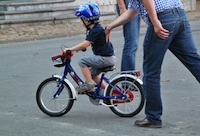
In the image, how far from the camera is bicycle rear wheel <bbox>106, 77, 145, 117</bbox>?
259 inches

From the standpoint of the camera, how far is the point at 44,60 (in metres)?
12.5

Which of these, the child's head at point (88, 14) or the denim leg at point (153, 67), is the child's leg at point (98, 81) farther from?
the denim leg at point (153, 67)

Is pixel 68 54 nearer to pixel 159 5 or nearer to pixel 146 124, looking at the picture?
pixel 146 124

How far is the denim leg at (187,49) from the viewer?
Answer: 19.2 ft

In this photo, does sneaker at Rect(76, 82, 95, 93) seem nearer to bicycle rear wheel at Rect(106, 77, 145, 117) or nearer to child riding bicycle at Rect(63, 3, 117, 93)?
child riding bicycle at Rect(63, 3, 117, 93)

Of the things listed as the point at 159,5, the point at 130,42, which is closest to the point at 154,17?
the point at 159,5

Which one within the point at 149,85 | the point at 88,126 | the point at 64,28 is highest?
the point at 64,28

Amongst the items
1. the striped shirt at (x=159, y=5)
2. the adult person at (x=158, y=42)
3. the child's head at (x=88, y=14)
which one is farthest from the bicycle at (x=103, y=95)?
the striped shirt at (x=159, y=5)

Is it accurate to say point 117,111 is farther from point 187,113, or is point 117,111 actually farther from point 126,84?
point 187,113

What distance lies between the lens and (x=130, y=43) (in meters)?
8.14

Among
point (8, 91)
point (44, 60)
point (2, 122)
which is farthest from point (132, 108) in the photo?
point (44, 60)

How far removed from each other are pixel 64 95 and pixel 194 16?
671 inches

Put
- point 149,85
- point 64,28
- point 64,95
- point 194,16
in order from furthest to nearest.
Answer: point 194,16 → point 64,28 → point 64,95 → point 149,85

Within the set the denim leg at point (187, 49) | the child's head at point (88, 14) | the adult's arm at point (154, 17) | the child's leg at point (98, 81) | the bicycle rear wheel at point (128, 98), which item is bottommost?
the bicycle rear wheel at point (128, 98)
